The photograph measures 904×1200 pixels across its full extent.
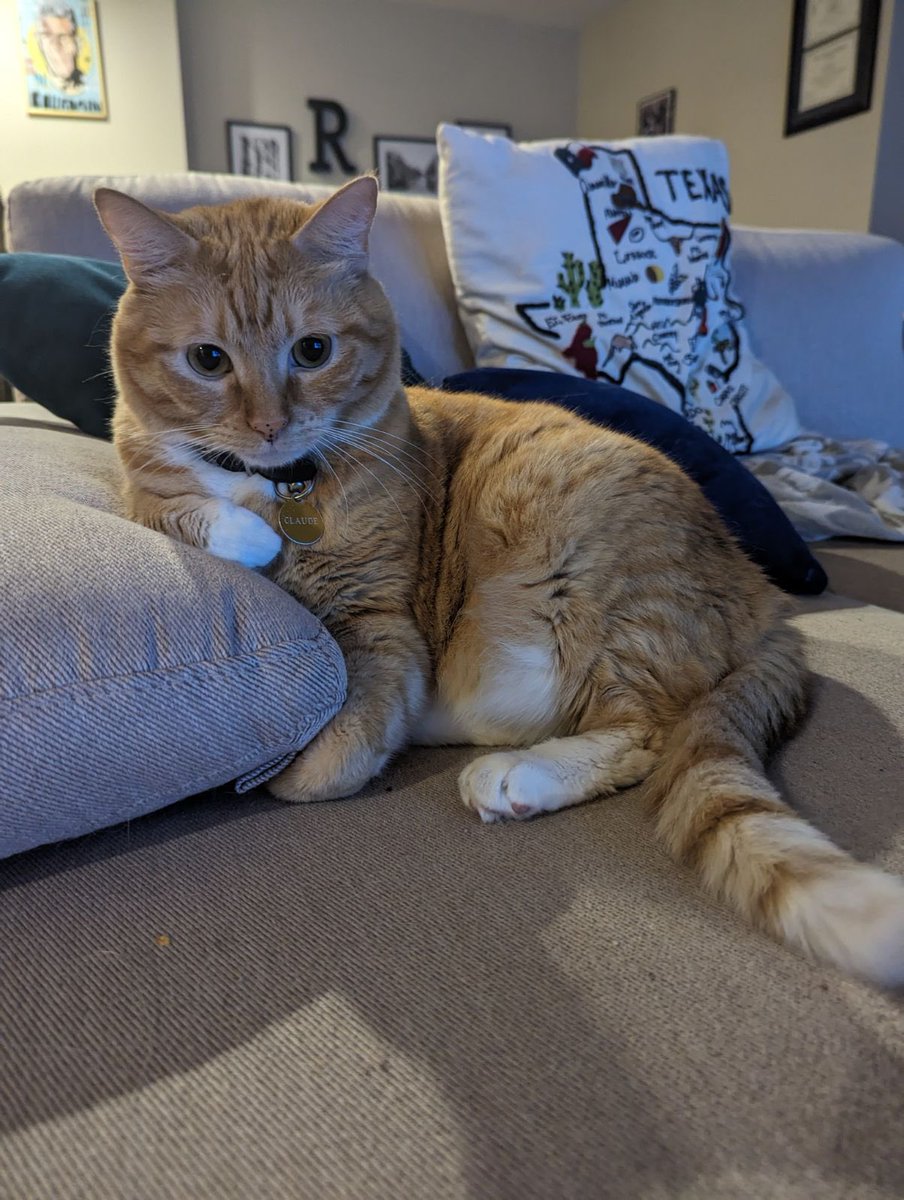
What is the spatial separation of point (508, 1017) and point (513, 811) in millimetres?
309

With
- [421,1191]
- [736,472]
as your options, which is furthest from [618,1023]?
[736,472]

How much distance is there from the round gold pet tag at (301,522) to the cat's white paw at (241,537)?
4 centimetres

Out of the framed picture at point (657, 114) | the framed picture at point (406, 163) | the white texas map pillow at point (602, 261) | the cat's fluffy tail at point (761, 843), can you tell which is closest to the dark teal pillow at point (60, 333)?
the white texas map pillow at point (602, 261)

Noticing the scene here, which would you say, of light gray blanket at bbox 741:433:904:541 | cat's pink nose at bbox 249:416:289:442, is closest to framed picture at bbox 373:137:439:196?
light gray blanket at bbox 741:433:904:541

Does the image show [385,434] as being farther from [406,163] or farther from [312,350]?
[406,163]

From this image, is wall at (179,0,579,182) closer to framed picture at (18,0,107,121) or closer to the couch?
framed picture at (18,0,107,121)

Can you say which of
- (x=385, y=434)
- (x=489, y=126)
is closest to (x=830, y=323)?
(x=385, y=434)

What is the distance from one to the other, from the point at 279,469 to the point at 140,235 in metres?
0.34

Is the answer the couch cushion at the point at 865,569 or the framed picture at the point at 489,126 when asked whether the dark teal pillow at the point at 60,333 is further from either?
the framed picture at the point at 489,126

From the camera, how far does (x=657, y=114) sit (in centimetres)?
464

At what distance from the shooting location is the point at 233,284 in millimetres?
1048

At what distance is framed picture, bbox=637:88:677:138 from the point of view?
4.53 meters

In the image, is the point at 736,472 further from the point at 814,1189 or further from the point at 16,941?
the point at 16,941

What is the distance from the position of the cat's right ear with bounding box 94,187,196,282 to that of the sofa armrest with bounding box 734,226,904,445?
206 centimetres
